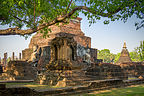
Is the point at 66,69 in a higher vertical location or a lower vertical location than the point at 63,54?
lower

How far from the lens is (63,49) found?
12758 mm

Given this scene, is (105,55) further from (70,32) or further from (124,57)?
(124,57)

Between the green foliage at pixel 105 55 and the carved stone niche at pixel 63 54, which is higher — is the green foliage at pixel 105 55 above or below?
above

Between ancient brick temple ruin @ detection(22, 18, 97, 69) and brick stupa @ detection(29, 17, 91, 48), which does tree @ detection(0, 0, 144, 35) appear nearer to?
ancient brick temple ruin @ detection(22, 18, 97, 69)

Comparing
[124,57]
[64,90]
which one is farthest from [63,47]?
[124,57]

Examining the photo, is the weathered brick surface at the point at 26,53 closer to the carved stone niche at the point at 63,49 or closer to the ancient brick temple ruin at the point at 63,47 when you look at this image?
the ancient brick temple ruin at the point at 63,47

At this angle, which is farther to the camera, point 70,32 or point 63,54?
point 70,32

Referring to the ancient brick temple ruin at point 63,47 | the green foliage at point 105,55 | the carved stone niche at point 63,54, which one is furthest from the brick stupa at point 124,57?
the green foliage at point 105,55

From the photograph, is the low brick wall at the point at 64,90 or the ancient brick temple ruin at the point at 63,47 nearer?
the low brick wall at the point at 64,90

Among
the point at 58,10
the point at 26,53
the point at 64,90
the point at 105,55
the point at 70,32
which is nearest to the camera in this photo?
the point at 64,90

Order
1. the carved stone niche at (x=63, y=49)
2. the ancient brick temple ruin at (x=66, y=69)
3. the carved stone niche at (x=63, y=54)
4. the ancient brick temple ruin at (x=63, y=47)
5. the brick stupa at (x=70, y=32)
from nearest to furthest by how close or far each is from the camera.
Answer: the ancient brick temple ruin at (x=66, y=69) < the carved stone niche at (x=63, y=54) < the carved stone niche at (x=63, y=49) < the ancient brick temple ruin at (x=63, y=47) < the brick stupa at (x=70, y=32)

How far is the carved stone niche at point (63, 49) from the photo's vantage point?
12703 millimetres

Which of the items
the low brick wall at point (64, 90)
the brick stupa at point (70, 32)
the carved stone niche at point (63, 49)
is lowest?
the low brick wall at point (64, 90)

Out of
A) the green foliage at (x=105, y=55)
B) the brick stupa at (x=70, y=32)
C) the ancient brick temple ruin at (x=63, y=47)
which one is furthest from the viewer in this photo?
the green foliage at (x=105, y=55)
